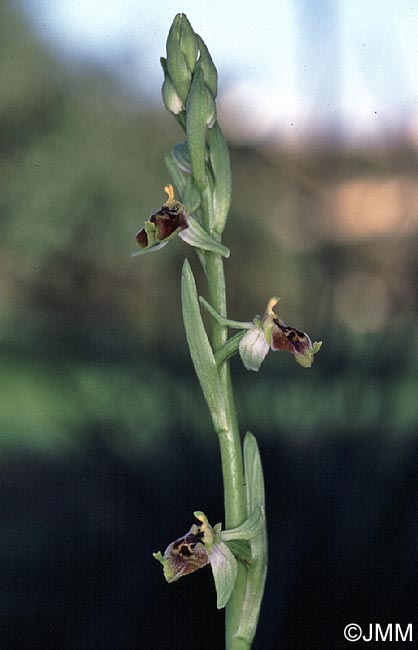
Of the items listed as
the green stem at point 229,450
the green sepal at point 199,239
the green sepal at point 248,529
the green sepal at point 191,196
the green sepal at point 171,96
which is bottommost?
the green sepal at point 248,529

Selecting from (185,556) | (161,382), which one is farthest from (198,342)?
(161,382)

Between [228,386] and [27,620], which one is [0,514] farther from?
[228,386]

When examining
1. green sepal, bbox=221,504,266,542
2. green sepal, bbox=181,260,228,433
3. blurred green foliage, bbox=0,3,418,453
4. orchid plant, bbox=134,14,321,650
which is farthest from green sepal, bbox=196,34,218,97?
blurred green foliage, bbox=0,3,418,453

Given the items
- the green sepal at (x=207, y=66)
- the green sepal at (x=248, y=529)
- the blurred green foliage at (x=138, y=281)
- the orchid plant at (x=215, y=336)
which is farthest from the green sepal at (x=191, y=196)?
the blurred green foliage at (x=138, y=281)

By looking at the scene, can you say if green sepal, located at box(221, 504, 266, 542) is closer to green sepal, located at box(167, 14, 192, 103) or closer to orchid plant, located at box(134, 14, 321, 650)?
orchid plant, located at box(134, 14, 321, 650)

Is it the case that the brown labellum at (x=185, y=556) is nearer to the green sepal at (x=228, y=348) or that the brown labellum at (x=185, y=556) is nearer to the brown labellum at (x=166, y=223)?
the green sepal at (x=228, y=348)
